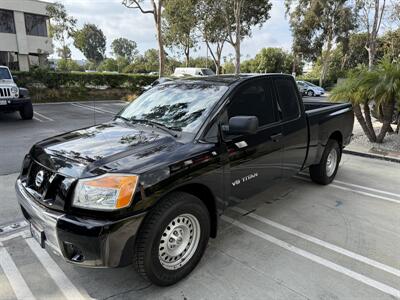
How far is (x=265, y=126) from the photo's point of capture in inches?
144

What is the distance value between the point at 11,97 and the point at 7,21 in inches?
974

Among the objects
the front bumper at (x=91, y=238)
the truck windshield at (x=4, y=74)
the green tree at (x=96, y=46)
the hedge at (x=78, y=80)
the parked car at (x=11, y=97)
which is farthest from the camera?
the green tree at (x=96, y=46)

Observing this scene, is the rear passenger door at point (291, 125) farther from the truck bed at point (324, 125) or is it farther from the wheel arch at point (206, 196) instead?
the wheel arch at point (206, 196)

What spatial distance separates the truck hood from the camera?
7.95ft

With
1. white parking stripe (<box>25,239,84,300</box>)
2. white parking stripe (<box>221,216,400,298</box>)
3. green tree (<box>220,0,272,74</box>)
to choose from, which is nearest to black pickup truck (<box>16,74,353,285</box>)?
white parking stripe (<box>25,239,84,300</box>)

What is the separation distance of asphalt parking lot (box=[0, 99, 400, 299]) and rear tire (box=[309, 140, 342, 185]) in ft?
0.74

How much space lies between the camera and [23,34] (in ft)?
100

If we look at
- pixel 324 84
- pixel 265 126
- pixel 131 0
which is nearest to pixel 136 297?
pixel 265 126

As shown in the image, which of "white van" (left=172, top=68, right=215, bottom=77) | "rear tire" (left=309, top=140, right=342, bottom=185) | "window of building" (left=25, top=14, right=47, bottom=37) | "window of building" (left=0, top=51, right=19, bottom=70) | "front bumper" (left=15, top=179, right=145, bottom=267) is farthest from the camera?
"window of building" (left=25, top=14, right=47, bottom=37)

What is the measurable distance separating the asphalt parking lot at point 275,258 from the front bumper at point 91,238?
1.64ft

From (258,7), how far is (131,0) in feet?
40.5

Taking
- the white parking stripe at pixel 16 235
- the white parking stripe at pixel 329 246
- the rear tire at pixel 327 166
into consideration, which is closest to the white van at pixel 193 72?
the rear tire at pixel 327 166

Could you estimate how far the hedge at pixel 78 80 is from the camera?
1712 centimetres

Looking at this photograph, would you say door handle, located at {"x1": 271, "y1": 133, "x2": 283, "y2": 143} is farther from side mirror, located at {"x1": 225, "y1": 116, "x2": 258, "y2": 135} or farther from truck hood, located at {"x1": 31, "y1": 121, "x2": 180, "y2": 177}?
truck hood, located at {"x1": 31, "y1": 121, "x2": 180, "y2": 177}
